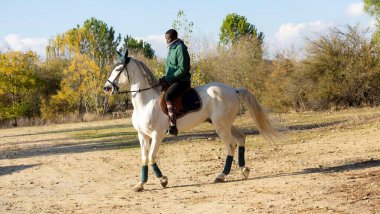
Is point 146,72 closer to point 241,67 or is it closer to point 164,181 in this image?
point 164,181

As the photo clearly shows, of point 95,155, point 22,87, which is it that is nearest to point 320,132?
point 95,155

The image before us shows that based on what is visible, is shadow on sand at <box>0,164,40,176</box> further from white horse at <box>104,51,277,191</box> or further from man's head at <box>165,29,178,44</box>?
man's head at <box>165,29,178,44</box>

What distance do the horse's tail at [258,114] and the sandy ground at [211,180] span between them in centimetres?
76

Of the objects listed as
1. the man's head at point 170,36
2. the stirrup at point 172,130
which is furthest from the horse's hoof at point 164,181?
the man's head at point 170,36

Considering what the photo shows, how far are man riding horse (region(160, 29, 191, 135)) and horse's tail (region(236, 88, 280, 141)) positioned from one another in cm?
136

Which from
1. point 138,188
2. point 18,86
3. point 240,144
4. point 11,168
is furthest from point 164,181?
point 18,86

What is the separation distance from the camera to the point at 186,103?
9.42 meters

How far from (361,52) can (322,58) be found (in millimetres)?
2199

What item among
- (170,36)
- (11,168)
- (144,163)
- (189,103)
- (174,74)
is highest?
(170,36)

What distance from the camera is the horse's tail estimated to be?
10117 millimetres

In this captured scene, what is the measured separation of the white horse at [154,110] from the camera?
30.4ft

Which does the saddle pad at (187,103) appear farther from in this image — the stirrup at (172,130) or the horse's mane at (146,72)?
the horse's mane at (146,72)

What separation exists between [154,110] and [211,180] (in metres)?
1.77

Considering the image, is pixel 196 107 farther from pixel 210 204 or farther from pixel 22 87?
pixel 22 87
